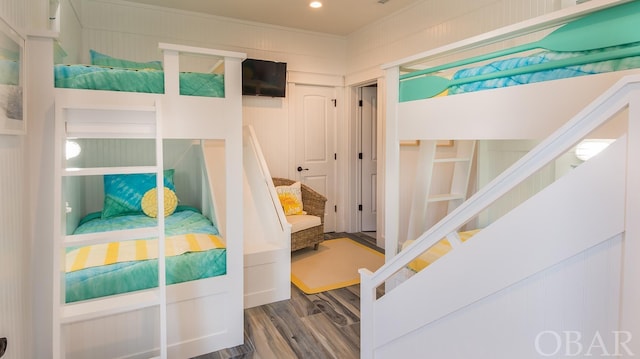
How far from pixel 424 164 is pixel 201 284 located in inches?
73.4

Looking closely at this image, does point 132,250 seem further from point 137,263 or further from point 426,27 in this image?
point 426,27

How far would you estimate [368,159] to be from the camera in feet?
17.3

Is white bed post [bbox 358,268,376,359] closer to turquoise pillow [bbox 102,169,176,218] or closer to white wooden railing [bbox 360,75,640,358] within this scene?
white wooden railing [bbox 360,75,640,358]

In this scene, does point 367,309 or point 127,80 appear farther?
point 127,80

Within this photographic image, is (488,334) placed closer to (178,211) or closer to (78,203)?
(178,211)

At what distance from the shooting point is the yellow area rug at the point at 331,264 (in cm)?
331

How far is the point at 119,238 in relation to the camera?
1805mm

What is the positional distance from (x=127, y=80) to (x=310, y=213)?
8.96ft

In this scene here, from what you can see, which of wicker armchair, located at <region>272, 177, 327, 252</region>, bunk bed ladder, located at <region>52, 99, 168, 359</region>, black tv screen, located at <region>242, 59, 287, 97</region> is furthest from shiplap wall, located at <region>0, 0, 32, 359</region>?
black tv screen, located at <region>242, 59, 287, 97</region>

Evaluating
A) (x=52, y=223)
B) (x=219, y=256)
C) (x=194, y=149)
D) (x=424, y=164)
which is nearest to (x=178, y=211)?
(x=194, y=149)

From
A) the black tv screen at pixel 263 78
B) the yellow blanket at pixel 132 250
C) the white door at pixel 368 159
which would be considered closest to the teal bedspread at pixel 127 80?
the yellow blanket at pixel 132 250

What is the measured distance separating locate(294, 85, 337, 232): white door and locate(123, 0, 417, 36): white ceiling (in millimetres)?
859

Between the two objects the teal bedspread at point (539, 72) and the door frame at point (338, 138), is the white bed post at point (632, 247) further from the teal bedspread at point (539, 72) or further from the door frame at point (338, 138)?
the door frame at point (338, 138)

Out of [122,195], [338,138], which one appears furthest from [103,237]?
[338,138]
